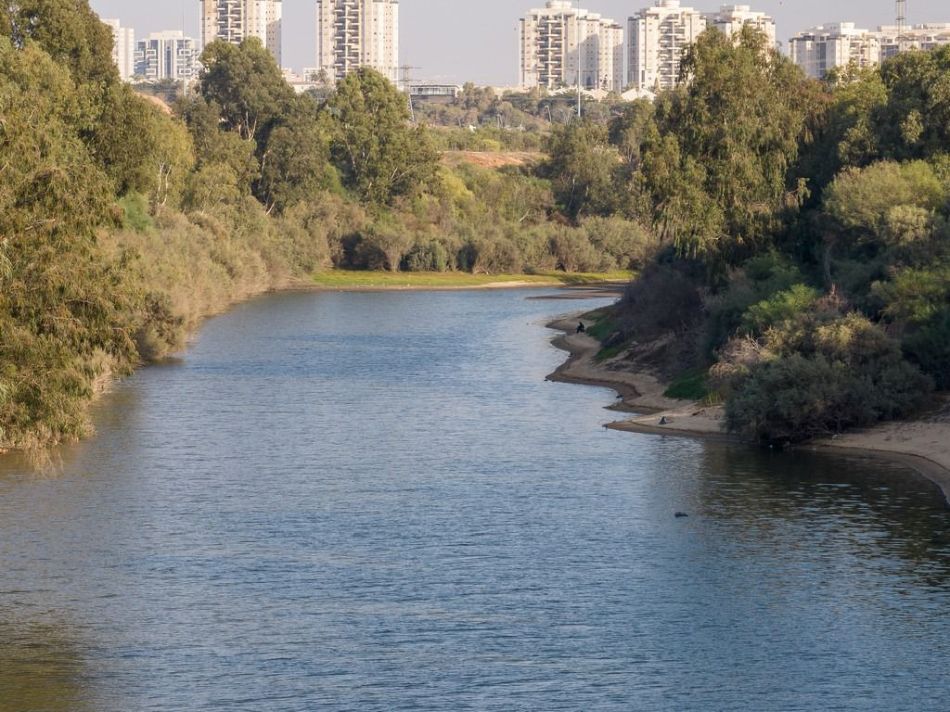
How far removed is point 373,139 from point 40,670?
5339 inches

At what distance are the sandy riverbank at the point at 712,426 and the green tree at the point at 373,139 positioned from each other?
8836 centimetres

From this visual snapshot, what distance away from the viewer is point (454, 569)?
3916 centimetres

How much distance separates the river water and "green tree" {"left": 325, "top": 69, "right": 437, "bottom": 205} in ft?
332

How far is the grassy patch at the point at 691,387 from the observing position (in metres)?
65.4

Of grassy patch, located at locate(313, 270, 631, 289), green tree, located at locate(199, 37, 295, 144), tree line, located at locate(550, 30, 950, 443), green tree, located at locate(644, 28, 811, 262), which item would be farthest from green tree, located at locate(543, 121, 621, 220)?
green tree, located at locate(644, 28, 811, 262)

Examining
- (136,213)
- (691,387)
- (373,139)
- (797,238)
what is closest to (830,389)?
(691,387)

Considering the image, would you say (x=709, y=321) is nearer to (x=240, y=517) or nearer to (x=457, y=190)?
(x=240, y=517)

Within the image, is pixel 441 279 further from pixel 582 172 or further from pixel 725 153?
pixel 725 153

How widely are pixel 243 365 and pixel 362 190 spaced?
85188 mm

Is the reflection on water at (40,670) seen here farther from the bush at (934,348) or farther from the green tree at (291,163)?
the green tree at (291,163)

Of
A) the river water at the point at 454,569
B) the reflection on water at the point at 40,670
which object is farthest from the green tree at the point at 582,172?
the reflection on water at the point at 40,670

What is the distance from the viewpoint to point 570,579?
38344 millimetres

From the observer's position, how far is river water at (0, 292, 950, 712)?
30.9 m

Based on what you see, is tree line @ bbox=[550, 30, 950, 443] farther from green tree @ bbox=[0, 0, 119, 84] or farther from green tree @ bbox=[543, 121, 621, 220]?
green tree @ bbox=[543, 121, 621, 220]
